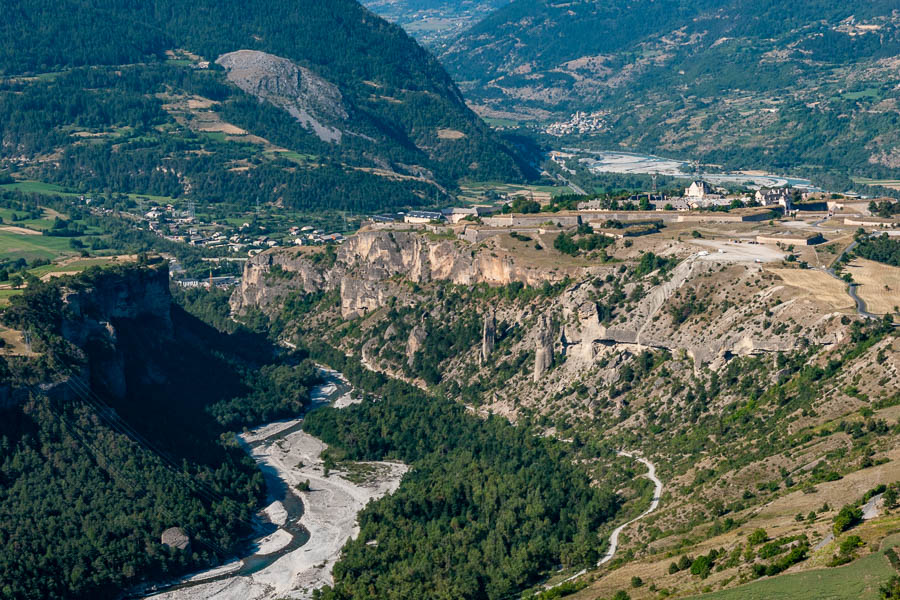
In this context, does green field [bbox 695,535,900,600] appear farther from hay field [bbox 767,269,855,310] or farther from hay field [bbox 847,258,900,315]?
hay field [bbox 767,269,855,310]

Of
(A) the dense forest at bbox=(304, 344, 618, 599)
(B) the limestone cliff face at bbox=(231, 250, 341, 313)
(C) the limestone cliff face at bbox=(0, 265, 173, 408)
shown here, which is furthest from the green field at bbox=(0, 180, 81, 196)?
(A) the dense forest at bbox=(304, 344, 618, 599)

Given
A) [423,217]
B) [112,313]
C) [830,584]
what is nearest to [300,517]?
[112,313]

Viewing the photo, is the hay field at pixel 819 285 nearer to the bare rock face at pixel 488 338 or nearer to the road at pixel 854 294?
the road at pixel 854 294

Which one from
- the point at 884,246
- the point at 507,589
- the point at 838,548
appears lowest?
the point at 507,589

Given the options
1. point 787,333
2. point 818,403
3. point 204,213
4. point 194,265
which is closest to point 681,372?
point 787,333

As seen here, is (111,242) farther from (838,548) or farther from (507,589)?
(838,548)

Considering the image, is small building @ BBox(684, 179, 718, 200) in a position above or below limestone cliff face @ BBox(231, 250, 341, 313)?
above

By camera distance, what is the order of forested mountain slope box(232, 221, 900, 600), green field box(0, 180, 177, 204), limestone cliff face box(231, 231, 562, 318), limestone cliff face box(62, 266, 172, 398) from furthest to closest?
green field box(0, 180, 177, 204) < limestone cliff face box(231, 231, 562, 318) < limestone cliff face box(62, 266, 172, 398) < forested mountain slope box(232, 221, 900, 600)
